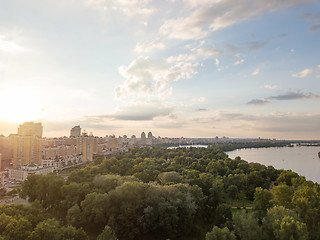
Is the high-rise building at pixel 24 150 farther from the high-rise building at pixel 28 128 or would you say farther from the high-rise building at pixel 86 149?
the high-rise building at pixel 28 128

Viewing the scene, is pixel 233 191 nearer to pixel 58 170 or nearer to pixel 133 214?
pixel 133 214

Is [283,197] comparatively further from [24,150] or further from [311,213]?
[24,150]

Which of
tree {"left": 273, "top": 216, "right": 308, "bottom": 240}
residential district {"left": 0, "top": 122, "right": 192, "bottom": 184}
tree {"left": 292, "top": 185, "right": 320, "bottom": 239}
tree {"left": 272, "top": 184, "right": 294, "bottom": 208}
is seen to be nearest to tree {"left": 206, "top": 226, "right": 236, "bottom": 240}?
tree {"left": 273, "top": 216, "right": 308, "bottom": 240}

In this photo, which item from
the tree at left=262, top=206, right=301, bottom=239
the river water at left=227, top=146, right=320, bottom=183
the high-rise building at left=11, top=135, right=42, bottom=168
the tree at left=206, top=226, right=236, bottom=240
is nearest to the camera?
the tree at left=206, top=226, right=236, bottom=240

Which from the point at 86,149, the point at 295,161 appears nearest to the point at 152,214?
the point at 86,149

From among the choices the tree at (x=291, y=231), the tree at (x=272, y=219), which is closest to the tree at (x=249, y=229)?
the tree at (x=272, y=219)

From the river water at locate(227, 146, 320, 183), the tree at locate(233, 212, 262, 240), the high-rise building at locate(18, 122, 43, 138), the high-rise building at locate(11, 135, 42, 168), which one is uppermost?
the high-rise building at locate(18, 122, 43, 138)

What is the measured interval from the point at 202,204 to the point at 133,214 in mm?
5959

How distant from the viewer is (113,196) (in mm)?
15242

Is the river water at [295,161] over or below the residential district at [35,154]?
below

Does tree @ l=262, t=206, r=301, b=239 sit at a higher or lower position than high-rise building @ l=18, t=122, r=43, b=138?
lower

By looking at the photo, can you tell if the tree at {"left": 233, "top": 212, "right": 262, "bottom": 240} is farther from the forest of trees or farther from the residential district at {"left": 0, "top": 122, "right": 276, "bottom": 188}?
the residential district at {"left": 0, "top": 122, "right": 276, "bottom": 188}

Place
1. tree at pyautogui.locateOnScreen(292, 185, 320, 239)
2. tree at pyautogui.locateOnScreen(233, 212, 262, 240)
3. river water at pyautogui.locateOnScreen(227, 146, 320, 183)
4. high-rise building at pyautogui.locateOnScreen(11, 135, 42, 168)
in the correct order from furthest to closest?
1. river water at pyautogui.locateOnScreen(227, 146, 320, 183)
2. high-rise building at pyautogui.locateOnScreen(11, 135, 42, 168)
3. tree at pyautogui.locateOnScreen(292, 185, 320, 239)
4. tree at pyautogui.locateOnScreen(233, 212, 262, 240)

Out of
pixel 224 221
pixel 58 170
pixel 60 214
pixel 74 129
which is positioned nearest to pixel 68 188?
pixel 60 214
